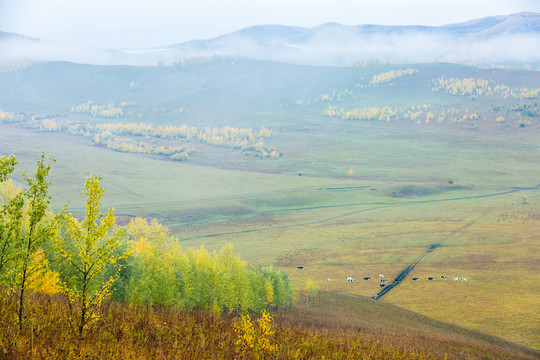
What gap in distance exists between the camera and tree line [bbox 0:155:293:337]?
15.7m

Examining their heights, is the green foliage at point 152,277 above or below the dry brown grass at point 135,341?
below

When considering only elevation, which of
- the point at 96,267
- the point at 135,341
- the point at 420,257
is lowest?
the point at 420,257

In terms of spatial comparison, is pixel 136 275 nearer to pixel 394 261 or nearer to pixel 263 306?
pixel 263 306

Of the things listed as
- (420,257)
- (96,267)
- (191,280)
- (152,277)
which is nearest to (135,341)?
(96,267)

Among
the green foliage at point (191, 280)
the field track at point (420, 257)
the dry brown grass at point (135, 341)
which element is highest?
the dry brown grass at point (135, 341)

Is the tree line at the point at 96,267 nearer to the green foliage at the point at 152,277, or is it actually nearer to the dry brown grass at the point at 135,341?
the green foliage at the point at 152,277

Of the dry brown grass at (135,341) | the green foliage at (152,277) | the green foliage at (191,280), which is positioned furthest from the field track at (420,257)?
the dry brown grass at (135,341)

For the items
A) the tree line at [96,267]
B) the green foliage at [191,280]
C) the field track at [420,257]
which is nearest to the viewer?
the tree line at [96,267]

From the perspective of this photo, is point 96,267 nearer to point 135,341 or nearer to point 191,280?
point 135,341

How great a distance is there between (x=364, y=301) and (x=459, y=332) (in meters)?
20.0

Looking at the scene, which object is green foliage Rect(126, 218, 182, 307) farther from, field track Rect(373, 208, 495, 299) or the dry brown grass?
field track Rect(373, 208, 495, 299)

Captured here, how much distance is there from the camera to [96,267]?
16.4 meters

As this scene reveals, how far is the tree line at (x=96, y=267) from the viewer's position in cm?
1574

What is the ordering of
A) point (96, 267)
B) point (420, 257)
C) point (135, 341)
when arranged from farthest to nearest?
point (420, 257) → point (135, 341) → point (96, 267)
